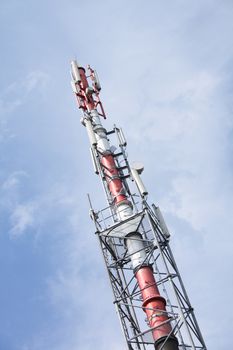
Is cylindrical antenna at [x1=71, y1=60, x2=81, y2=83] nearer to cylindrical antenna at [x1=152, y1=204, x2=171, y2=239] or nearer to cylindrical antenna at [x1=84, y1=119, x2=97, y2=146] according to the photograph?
cylindrical antenna at [x1=84, y1=119, x2=97, y2=146]

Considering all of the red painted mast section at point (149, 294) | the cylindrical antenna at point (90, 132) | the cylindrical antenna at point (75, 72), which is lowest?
the red painted mast section at point (149, 294)

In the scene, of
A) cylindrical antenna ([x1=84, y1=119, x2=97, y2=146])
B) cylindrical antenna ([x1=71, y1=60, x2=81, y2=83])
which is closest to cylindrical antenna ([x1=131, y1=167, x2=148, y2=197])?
cylindrical antenna ([x1=84, y1=119, x2=97, y2=146])

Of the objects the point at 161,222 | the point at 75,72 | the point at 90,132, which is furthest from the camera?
the point at 75,72

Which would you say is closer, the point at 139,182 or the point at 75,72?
the point at 139,182

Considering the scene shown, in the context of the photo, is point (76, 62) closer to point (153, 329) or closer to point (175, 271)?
point (175, 271)

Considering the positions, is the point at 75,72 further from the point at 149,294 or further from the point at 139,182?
the point at 149,294

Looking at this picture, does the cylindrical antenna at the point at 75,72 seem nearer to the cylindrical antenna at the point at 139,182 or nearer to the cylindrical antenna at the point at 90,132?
the cylindrical antenna at the point at 90,132

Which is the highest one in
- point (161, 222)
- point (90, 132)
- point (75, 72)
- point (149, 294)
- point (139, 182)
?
point (75, 72)

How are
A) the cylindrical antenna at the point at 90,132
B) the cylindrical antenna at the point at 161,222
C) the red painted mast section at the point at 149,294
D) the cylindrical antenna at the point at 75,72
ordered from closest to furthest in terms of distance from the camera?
1. the red painted mast section at the point at 149,294
2. the cylindrical antenna at the point at 161,222
3. the cylindrical antenna at the point at 90,132
4. the cylindrical antenna at the point at 75,72

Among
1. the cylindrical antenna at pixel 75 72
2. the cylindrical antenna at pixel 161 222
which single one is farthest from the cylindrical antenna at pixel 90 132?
the cylindrical antenna at pixel 161 222

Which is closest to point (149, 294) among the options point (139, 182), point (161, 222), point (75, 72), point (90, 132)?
point (161, 222)

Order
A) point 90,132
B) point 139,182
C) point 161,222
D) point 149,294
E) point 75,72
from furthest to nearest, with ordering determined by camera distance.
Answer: point 75,72, point 90,132, point 139,182, point 161,222, point 149,294

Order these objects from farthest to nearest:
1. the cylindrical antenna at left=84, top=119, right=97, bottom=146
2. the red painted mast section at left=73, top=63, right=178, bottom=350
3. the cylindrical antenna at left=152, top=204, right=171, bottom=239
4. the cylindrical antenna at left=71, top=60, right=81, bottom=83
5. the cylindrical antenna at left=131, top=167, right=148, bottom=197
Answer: the cylindrical antenna at left=71, top=60, right=81, bottom=83 → the cylindrical antenna at left=84, top=119, right=97, bottom=146 → the cylindrical antenna at left=131, top=167, right=148, bottom=197 → the cylindrical antenna at left=152, top=204, right=171, bottom=239 → the red painted mast section at left=73, top=63, right=178, bottom=350

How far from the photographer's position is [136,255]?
82.9 feet
